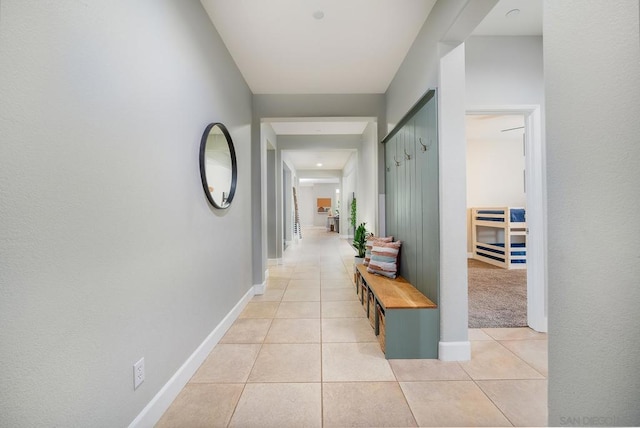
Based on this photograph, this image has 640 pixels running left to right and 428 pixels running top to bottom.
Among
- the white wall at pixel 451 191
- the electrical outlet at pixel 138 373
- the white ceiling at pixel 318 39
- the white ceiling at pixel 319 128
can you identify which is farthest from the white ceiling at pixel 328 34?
the electrical outlet at pixel 138 373

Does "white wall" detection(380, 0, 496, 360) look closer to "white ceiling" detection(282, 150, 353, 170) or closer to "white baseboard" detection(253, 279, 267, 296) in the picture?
"white baseboard" detection(253, 279, 267, 296)

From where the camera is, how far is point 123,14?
43.9 inches

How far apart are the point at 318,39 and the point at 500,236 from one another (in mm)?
5111

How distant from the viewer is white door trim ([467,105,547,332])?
7.48 feet

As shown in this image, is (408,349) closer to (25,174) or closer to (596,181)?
(596,181)

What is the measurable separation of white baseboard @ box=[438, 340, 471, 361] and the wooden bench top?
0.29 metres

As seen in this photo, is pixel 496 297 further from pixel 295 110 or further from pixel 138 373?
pixel 138 373

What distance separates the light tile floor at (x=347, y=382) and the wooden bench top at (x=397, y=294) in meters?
0.39

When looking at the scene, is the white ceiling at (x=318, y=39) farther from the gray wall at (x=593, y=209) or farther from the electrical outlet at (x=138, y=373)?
the electrical outlet at (x=138, y=373)

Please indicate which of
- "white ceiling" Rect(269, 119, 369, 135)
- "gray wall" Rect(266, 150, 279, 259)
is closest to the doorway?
"white ceiling" Rect(269, 119, 369, 135)

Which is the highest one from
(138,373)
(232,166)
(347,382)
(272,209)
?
(232,166)

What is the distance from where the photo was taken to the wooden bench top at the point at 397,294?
6.27ft

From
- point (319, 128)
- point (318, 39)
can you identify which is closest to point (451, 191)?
point (318, 39)

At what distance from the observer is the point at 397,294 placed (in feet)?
7.02
